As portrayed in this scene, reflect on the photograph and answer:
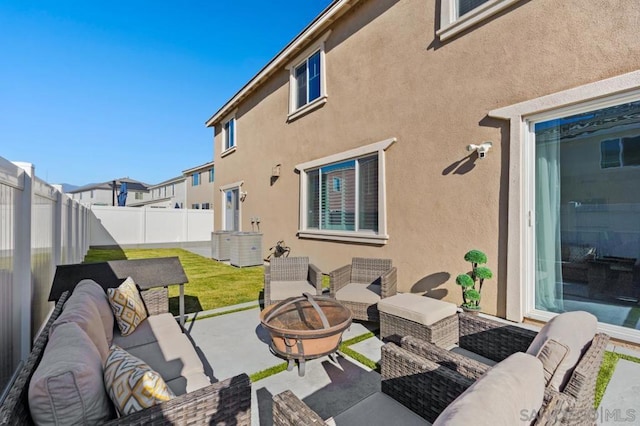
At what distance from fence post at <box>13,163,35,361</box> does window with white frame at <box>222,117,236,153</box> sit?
10128mm

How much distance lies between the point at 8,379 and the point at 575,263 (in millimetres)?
6533

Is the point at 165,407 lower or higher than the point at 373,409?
higher

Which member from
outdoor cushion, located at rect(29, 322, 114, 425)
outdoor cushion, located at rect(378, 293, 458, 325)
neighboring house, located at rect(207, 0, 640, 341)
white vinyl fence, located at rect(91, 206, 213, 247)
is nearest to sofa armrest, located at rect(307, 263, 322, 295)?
outdoor cushion, located at rect(378, 293, 458, 325)

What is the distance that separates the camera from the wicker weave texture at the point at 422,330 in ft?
11.5

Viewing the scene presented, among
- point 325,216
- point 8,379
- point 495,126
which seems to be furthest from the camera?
point 325,216

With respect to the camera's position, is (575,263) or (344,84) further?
(344,84)

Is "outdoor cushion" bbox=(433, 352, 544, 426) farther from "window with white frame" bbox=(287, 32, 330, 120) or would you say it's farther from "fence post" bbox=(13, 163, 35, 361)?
"window with white frame" bbox=(287, 32, 330, 120)

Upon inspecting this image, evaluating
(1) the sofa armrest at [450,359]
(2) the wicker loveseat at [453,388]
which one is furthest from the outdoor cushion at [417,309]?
(1) the sofa armrest at [450,359]

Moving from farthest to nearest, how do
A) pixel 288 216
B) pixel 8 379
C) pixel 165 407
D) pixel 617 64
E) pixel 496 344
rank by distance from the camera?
pixel 288 216 → pixel 617 64 → pixel 496 344 → pixel 8 379 → pixel 165 407

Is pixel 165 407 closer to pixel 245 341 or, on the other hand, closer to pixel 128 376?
pixel 128 376

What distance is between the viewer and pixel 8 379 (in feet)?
9.00

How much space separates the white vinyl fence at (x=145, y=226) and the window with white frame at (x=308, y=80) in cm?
1145

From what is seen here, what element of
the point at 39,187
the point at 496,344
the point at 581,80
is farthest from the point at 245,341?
the point at 581,80

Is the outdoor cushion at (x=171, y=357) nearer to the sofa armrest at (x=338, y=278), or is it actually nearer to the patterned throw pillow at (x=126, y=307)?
the patterned throw pillow at (x=126, y=307)
